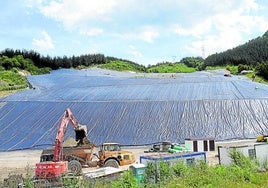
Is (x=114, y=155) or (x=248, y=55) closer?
(x=114, y=155)

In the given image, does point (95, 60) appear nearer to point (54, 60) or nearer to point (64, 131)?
point (54, 60)

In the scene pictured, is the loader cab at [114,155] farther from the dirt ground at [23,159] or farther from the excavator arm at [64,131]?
the excavator arm at [64,131]

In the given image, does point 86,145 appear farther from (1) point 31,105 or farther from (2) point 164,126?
(1) point 31,105

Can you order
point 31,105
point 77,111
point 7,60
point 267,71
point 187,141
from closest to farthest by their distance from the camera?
point 187,141 < point 77,111 < point 31,105 < point 267,71 < point 7,60

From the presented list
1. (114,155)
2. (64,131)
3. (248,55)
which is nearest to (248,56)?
(248,55)

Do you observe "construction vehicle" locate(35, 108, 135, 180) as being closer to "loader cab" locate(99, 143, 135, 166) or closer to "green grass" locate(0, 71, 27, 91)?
"loader cab" locate(99, 143, 135, 166)

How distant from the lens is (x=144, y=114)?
111 ft

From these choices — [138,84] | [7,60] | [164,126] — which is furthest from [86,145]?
[7,60]

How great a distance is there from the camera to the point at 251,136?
103 feet

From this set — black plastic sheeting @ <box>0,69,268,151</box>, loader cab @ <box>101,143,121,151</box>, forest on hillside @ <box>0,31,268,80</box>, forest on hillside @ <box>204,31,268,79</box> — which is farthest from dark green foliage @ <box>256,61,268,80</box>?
loader cab @ <box>101,143,121,151</box>

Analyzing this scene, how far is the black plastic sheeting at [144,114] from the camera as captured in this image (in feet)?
104

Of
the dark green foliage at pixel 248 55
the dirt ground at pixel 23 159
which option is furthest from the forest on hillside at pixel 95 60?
the dirt ground at pixel 23 159

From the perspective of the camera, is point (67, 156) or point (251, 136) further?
point (251, 136)

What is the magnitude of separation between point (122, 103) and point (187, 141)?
8.90m
